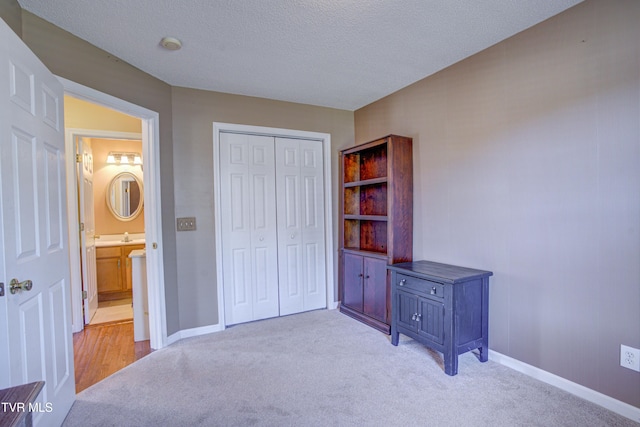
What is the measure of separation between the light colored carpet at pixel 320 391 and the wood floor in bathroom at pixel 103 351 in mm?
144

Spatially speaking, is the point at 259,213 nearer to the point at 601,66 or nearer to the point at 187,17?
the point at 187,17

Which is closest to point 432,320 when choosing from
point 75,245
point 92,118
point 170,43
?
point 170,43

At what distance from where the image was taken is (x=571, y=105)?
2.00 meters

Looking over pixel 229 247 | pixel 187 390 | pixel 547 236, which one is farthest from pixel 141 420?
pixel 547 236

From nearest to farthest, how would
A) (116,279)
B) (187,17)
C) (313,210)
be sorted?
(187,17), (313,210), (116,279)

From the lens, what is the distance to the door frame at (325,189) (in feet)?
10.6

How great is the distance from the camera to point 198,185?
3.15 metres

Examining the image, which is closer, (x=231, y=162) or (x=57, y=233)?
(x=57, y=233)

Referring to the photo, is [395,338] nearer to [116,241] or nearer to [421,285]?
[421,285]

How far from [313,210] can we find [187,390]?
2185 mm

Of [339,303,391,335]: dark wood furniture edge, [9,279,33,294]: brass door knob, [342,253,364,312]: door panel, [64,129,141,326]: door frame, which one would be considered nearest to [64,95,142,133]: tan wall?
[64,129,141,326]: door frame

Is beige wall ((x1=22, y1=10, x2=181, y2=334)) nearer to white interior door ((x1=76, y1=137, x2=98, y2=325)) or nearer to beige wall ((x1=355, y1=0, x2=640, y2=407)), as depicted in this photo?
white interior door ((x1=76, y1=137, x2=98, y2=325))

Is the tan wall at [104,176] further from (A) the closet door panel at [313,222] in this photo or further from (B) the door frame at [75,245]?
(A) the closet door panel at [313,222]

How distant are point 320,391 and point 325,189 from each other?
7.34 feet
